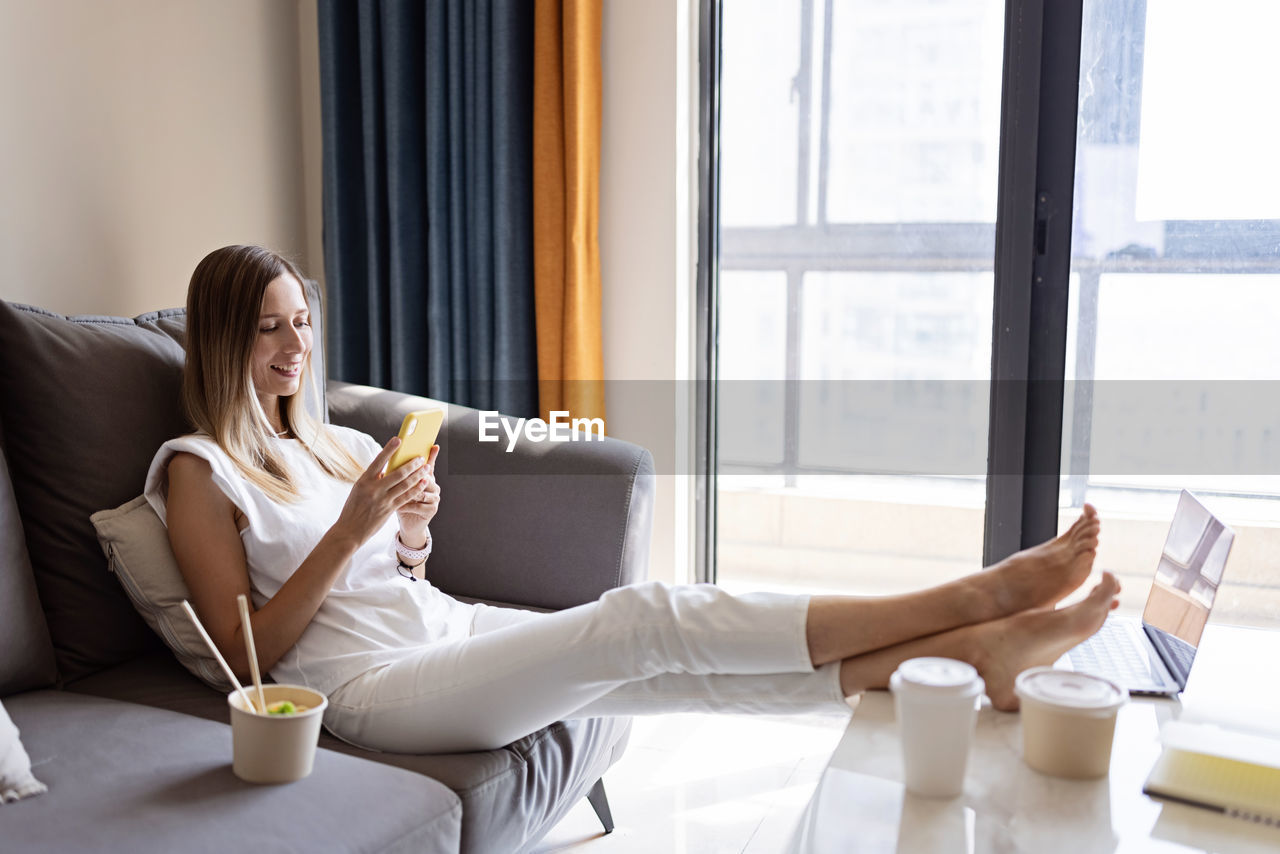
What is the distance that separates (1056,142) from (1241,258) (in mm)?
479

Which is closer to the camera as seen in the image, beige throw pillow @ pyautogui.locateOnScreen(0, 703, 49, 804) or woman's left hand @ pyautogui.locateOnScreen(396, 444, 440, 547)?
beige throw pillow @ pyautogui.locateOnScreen(0, 703, 49, 804)

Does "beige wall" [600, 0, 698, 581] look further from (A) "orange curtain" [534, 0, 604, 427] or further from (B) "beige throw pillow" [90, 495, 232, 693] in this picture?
(B) "beige throw pillow" [90, 495, 232, 693]

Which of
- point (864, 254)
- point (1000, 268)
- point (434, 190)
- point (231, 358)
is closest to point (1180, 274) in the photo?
point (1000, 268)

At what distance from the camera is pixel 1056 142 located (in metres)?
2.38

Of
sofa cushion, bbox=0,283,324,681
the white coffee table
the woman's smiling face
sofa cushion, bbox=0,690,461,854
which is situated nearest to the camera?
the white coffee table

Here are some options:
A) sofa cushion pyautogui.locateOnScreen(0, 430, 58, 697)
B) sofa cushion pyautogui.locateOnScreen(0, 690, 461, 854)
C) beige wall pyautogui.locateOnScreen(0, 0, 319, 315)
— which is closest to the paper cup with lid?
sofa cushion pyautogui.locateOnScreen(0, 690, 461, 854)

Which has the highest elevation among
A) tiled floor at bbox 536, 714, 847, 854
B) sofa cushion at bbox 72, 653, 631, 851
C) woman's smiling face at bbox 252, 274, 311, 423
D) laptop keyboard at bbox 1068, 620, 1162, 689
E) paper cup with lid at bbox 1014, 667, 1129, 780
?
woman's smiling face at bbox 252, 274, 311, 423

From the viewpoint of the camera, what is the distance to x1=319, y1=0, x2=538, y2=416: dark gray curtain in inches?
102

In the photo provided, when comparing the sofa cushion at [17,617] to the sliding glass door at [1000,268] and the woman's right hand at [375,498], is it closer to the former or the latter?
the woman's right hand at [375,498]

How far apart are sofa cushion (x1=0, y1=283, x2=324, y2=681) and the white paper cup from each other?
4.08ft

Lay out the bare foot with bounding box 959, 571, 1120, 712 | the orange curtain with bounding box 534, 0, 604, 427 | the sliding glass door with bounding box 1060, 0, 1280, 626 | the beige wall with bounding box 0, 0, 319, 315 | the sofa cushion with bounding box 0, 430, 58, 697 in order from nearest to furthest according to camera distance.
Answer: the bare foot with bounding box 959, 571, 1120, 712
the sofa cushion with bounding box 0, 430, 58, 697
the beige wall with bounding box 0, 0, 319, 315
the sliding glass door with bounding box 1060, 0, 1280, 626
the orange curtain with bounding box 534, 0, 604, 427

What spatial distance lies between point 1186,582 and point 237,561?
1292mm

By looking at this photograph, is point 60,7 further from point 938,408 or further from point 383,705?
point 938,408

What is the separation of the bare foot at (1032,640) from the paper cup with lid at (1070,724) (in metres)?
0.14
